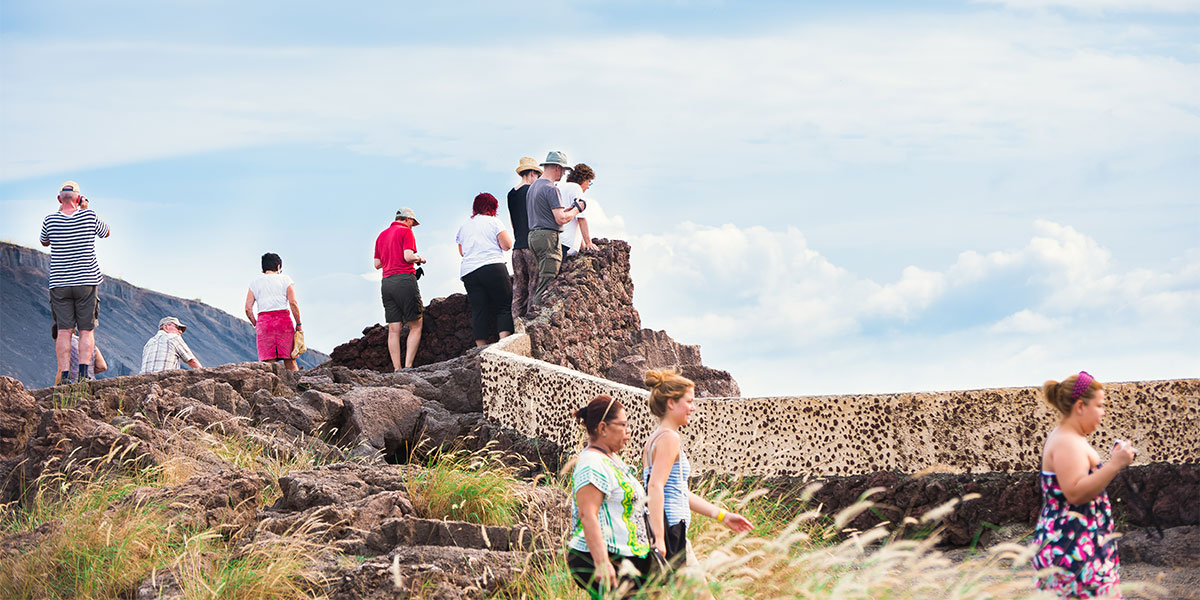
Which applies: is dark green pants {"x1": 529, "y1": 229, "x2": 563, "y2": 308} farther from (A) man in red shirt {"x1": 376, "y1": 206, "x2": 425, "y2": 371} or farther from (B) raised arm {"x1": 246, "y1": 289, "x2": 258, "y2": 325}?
(B) raised arm {"x1": 246, "y1": 289, "x2": 258, "y2": 325}

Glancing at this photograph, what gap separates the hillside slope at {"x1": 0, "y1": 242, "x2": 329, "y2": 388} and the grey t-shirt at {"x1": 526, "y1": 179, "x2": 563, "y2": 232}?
18144 millimetres

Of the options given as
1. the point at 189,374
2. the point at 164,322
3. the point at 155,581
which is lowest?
the point at 155,581

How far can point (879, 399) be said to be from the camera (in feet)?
27.2

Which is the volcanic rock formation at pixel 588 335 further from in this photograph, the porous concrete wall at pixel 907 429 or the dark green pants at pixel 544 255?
the porous concrete wall at pixel 907 429

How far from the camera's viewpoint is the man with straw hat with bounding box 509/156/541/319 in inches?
520

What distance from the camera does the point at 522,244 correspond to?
13383 mm

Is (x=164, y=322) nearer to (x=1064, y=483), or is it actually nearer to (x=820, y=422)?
(x=820, y=422)

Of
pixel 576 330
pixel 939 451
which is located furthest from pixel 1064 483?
pixel 576 330

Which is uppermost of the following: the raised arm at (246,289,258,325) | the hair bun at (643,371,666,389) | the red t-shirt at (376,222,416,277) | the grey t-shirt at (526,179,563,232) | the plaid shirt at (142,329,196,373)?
the grey t-shirt at (526,179,563,232)

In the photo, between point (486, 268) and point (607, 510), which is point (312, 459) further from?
point (607, 510)

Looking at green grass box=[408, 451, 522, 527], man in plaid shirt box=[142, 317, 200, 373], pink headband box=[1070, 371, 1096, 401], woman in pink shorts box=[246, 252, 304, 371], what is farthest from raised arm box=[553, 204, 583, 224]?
pink headband box=[1070, 371, 1096, 401]

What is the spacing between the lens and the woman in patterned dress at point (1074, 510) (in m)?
4.62

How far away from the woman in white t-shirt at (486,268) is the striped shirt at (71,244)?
3.99 meters

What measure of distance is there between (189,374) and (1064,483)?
839 cm
